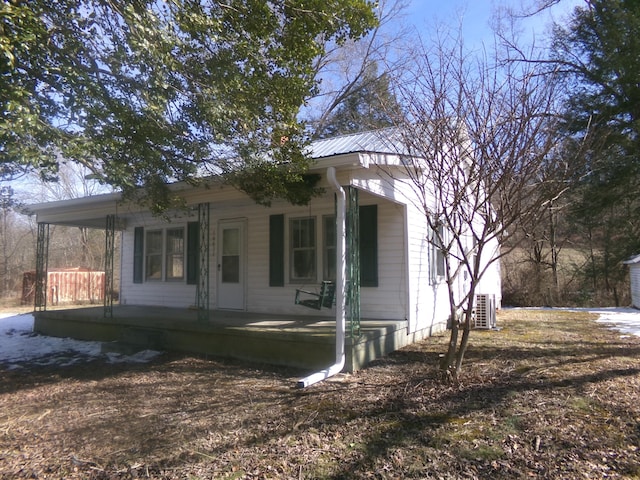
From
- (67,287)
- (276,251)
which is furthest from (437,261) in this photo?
(67,287)

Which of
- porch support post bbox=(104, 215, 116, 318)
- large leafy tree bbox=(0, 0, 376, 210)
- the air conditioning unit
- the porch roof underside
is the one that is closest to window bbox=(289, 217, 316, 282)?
the porch roof underside

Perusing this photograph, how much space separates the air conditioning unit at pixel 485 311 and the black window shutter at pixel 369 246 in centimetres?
257

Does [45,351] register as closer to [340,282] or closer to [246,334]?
[246,334]

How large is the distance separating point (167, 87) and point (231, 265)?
17.2 ft

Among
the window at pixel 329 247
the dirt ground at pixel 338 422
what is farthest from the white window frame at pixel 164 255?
the dirt ground at pixel 338 422

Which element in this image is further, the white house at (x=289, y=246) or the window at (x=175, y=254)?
the window at (x=175, y=254)

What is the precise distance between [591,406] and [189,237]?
833 centimetres

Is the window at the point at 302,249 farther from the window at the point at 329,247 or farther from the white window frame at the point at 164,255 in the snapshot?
the white window frame at the point at 164,255

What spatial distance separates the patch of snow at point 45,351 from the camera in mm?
7241

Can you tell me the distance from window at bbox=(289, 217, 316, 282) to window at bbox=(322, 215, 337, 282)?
24 centimetres

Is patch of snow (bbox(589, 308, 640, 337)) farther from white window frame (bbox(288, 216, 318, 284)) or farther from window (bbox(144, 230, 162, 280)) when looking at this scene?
window (bbox(144, 230, 162, 280))

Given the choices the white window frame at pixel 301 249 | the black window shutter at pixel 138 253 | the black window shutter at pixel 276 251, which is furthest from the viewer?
the black window shutter at pixel 138 253

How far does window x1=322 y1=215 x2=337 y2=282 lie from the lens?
8466 millimetres

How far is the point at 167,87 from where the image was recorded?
5055mm
